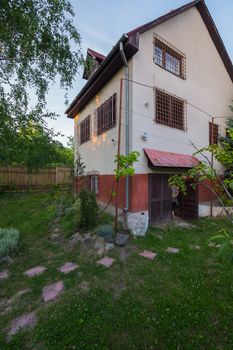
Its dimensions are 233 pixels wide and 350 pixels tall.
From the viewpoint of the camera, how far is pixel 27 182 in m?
16.4

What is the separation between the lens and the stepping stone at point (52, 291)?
11.7 feet

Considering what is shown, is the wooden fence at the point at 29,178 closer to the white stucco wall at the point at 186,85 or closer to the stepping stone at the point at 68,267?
the white stucco wall at the point at 186,85

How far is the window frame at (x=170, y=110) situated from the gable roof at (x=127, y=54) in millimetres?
1746

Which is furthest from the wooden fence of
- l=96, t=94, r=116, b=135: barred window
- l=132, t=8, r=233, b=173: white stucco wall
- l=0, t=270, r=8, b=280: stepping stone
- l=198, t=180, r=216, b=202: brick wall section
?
l=0, t=270, r=8, b=280: stepping stone

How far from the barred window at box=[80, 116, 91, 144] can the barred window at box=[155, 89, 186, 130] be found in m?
4.05

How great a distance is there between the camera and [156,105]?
294 inches

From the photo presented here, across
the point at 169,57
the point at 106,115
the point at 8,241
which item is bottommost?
the point at 8,241

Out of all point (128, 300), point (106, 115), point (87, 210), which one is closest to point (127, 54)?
point (106, 115)

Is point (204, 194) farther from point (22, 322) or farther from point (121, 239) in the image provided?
point (22, 322)

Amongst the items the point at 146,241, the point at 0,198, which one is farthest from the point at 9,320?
the point at 0,198

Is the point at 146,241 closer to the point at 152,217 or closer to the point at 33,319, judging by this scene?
the point at 152,217

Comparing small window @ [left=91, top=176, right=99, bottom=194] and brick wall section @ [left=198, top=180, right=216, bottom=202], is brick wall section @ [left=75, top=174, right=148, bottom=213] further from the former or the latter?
brick wall section @ [left=198, top=180, right=216, bottom=202]

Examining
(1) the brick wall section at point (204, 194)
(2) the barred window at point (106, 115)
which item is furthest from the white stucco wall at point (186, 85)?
(1) the brick wall section at point (204, 194)

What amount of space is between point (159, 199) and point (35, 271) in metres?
4.80
